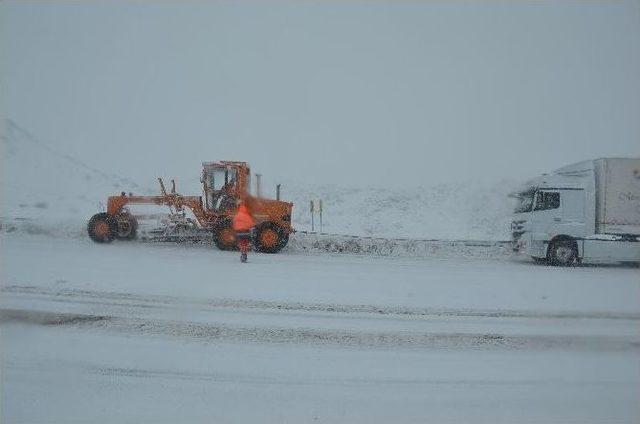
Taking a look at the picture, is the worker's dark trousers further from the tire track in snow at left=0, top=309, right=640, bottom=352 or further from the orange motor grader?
the tire track in snow at left=0, top=309, right=640, bottom=352

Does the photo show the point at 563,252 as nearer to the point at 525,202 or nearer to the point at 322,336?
the point at 525,202

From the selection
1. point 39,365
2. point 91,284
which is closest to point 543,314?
point 39,365

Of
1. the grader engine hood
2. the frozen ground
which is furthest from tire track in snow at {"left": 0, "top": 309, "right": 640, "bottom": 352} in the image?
the grader engine hood

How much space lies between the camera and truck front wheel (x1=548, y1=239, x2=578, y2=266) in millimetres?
13461

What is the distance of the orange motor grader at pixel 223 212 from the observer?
13641mm

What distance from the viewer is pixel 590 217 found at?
44.8 ft

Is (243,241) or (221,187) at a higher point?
(221,187)

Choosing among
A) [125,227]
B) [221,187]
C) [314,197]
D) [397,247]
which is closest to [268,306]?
[221,187]

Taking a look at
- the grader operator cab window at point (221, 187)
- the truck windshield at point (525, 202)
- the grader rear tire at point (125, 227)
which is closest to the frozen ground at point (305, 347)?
the grader rear tire at point (125, 227)

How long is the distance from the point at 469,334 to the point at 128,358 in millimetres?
4811

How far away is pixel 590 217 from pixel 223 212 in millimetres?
11881

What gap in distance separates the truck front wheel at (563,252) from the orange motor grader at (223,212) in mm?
8470

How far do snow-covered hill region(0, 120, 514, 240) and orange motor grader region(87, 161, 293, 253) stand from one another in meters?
1.72

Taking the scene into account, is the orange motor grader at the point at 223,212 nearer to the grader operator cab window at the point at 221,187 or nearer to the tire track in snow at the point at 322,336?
the grader operator cab window at the point at 221,187
